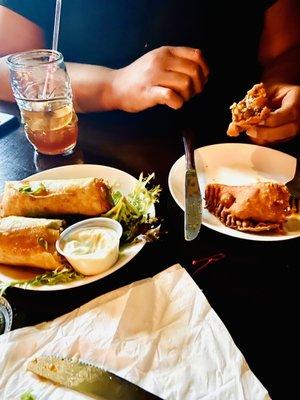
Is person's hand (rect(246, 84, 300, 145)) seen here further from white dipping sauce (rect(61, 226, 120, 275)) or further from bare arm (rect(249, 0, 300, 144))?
white dipping sauce (rect(61, 226, 120, 275))

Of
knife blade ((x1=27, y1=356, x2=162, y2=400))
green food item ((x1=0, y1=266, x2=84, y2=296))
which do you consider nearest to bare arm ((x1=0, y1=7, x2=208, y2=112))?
green food item ((x1=0, y1=266, x2=84, y2=296))

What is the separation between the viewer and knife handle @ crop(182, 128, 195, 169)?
3.55ft

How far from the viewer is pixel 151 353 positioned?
670mm

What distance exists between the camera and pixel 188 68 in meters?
1.30

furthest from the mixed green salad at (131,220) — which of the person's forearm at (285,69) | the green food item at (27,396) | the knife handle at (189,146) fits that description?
the person's forearm at (285,69)

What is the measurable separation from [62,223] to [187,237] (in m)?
0.28

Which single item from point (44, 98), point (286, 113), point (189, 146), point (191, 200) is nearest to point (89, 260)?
point (191, 200)

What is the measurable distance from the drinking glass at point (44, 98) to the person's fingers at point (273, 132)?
0.53 meters

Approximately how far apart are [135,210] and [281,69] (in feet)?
2.76

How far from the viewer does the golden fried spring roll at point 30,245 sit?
2.75 feet

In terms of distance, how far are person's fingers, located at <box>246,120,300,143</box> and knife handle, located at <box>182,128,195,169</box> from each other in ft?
0.54

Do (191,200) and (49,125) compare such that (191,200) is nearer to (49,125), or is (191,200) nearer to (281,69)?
(49,125)

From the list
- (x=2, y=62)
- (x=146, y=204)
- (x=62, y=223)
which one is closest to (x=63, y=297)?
(x=62, y=223)

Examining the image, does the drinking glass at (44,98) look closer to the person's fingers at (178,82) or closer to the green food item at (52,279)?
the person's fingers at (178,82)
